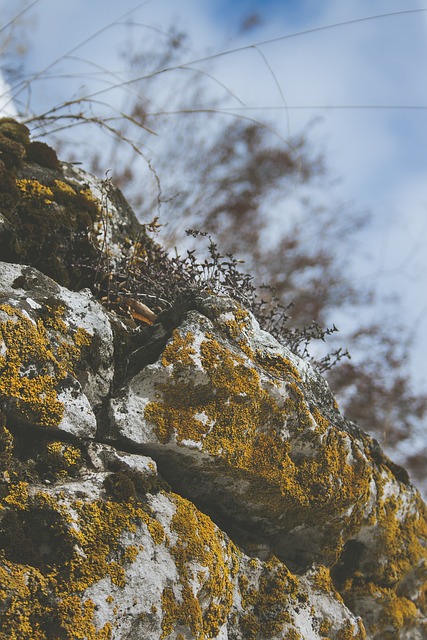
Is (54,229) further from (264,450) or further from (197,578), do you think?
(197,578)

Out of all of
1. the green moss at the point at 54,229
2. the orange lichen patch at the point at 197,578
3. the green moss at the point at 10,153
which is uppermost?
the green moss at the point at 10,153

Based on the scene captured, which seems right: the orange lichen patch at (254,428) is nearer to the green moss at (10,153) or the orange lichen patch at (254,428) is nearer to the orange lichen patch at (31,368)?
the orange lichen patch at (31,368)

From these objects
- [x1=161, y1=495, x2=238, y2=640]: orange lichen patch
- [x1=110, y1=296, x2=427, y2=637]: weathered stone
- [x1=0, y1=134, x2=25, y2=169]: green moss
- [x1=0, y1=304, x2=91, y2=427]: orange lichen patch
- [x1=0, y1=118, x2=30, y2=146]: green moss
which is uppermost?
[x1=0, y1=118, x2=30, y2=146]: green moss

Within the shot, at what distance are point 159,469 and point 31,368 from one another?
60 cm

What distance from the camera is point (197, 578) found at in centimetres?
201

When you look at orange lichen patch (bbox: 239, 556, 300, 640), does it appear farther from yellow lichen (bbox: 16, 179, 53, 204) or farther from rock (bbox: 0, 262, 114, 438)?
yellow lichen (bbox: 16, 179, 53, 204)

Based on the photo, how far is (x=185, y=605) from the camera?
6.41 feet

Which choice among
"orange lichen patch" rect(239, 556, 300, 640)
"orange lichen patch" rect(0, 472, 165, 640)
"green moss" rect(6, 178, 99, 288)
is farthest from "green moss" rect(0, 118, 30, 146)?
"orange lichen patch" rect(239, 556, 300, 640)

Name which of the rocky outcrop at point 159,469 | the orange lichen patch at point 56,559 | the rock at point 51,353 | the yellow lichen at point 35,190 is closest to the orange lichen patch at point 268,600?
the rocky outcrop at point 159,469

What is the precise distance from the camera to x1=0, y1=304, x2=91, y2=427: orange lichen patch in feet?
6.34

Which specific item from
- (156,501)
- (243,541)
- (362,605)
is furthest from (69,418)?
(362,605)

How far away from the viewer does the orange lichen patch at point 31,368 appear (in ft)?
6.34

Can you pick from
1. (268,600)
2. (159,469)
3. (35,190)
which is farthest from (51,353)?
(268,600)

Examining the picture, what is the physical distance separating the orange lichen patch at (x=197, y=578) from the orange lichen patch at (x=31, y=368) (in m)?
0.55
